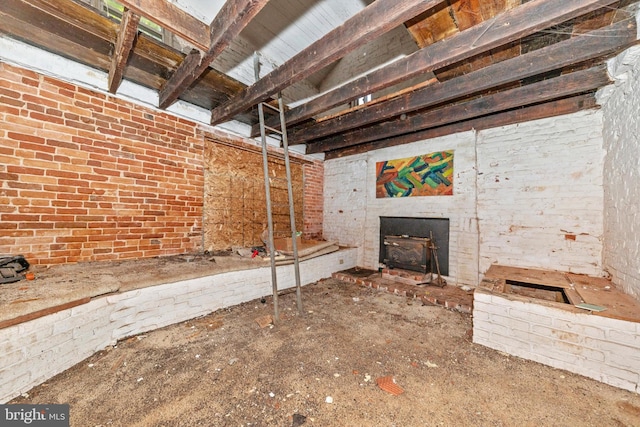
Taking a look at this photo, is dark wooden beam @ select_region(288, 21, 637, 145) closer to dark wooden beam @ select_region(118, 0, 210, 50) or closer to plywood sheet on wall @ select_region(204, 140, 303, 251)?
plywood sheet on wall @ select_region(204, 140, 303, 251)

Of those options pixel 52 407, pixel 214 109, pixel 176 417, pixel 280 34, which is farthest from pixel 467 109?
pixel 52 407

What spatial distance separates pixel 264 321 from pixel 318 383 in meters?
1.02

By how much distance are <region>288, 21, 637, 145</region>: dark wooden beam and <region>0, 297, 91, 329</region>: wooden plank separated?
11.8ft

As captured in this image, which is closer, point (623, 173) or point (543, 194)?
point (623, 173)

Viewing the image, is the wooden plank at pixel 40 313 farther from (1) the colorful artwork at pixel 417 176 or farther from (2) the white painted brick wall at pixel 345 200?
(1) the colorful artwork at pixel 417 176

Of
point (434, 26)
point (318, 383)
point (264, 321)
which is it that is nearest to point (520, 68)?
point (434, 26)

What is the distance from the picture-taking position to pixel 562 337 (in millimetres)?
1809

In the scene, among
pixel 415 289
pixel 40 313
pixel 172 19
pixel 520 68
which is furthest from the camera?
pixel 415 289

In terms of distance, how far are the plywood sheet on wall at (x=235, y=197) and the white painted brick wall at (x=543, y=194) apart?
3143mm

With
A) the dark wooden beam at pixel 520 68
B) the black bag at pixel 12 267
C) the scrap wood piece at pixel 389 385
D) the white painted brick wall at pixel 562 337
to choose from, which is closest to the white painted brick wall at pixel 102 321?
the black bag at pixel 12 267

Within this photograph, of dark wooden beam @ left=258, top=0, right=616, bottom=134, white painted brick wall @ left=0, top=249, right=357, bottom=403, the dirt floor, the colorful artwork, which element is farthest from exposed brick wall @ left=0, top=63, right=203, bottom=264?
the colorful artwork

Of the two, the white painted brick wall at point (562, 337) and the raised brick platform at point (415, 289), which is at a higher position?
the white painted brick wall at point (562, 337)

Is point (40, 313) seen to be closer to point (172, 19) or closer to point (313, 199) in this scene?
point (172, 19)

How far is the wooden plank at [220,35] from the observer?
1.61 m
